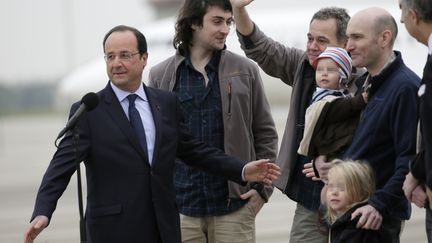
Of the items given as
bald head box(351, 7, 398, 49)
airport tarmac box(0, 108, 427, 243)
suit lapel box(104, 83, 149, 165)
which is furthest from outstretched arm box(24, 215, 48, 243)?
airport tarmac box(0, 108, 427, 243)

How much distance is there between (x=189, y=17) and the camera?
6.19m

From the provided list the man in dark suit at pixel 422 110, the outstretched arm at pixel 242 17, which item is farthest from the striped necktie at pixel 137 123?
the man in dark suit at pixel 422 110

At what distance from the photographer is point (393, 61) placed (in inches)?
201

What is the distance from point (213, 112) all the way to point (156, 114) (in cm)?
75

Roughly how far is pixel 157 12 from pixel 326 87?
2284 inches

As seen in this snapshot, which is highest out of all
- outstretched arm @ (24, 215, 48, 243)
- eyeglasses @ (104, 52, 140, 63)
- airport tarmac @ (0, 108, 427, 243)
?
eyeglasses @ (104, 52, 140, 63)

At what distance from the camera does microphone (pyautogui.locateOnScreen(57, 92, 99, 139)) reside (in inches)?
195

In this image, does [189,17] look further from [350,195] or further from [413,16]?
[413,16]

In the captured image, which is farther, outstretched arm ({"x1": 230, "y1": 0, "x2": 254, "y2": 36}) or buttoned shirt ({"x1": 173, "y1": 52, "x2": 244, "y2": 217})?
buttoned shirt ({"x1": 173, "y1": 52, "x2": 244, "y2": 217})

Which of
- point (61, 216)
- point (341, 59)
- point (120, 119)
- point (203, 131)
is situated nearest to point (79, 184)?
point (120, 119)

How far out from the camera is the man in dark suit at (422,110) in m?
4.43

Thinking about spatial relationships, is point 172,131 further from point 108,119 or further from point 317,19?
point 317,19

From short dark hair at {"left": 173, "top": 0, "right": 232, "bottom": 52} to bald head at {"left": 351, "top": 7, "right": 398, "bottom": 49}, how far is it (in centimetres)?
123

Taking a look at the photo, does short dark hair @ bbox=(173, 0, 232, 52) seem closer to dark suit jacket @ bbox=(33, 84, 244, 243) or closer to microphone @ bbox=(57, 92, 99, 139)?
dark suit jacket @ bbox=(33, 84, 244, 243)
